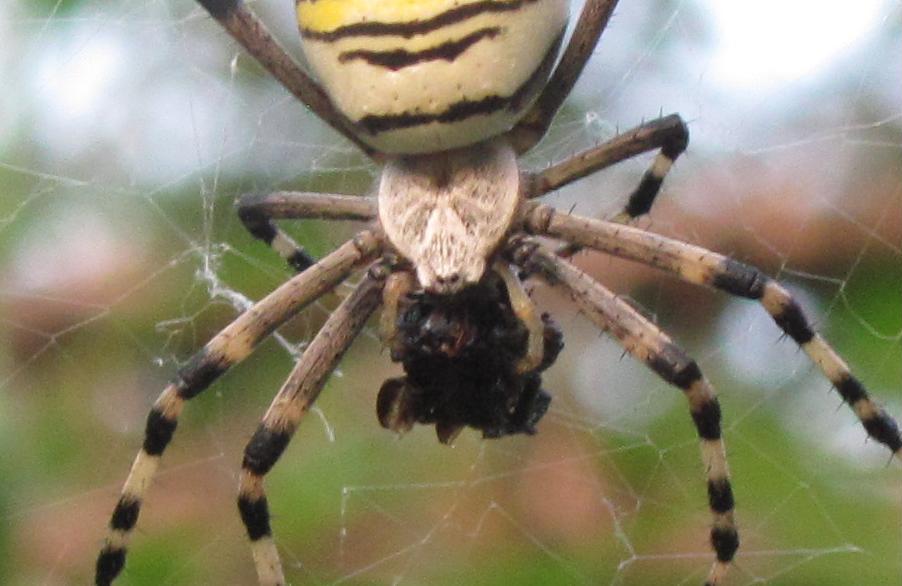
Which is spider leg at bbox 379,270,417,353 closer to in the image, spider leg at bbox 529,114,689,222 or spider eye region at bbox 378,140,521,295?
spider eye region at bbox 378,140,521,295

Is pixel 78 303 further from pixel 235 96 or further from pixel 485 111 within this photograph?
pixel 485 111

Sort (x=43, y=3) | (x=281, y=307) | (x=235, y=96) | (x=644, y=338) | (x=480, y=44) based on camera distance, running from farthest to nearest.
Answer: (x=235, y=96), (x=43, y=3), (x=281, y=307), (x=644, y=338), (x=480, y=44)

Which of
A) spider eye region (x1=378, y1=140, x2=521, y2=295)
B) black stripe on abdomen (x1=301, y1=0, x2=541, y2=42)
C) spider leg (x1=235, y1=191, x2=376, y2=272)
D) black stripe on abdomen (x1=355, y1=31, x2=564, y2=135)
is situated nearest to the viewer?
black stripe on abdomen (x1=301, y1=0, x2=541, y2=42)

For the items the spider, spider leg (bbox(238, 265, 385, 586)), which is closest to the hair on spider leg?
the spider

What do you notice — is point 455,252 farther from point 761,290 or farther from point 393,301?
point 761,290

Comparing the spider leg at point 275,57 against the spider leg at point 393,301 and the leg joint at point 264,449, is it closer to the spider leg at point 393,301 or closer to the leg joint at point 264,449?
the spider leg at point 393,301

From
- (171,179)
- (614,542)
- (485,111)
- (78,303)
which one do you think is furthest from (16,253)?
(614,542)

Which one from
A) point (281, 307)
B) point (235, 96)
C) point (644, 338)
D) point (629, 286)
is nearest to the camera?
point (644, 338)

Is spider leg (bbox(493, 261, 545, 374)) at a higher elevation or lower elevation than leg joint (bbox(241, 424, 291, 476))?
higher
